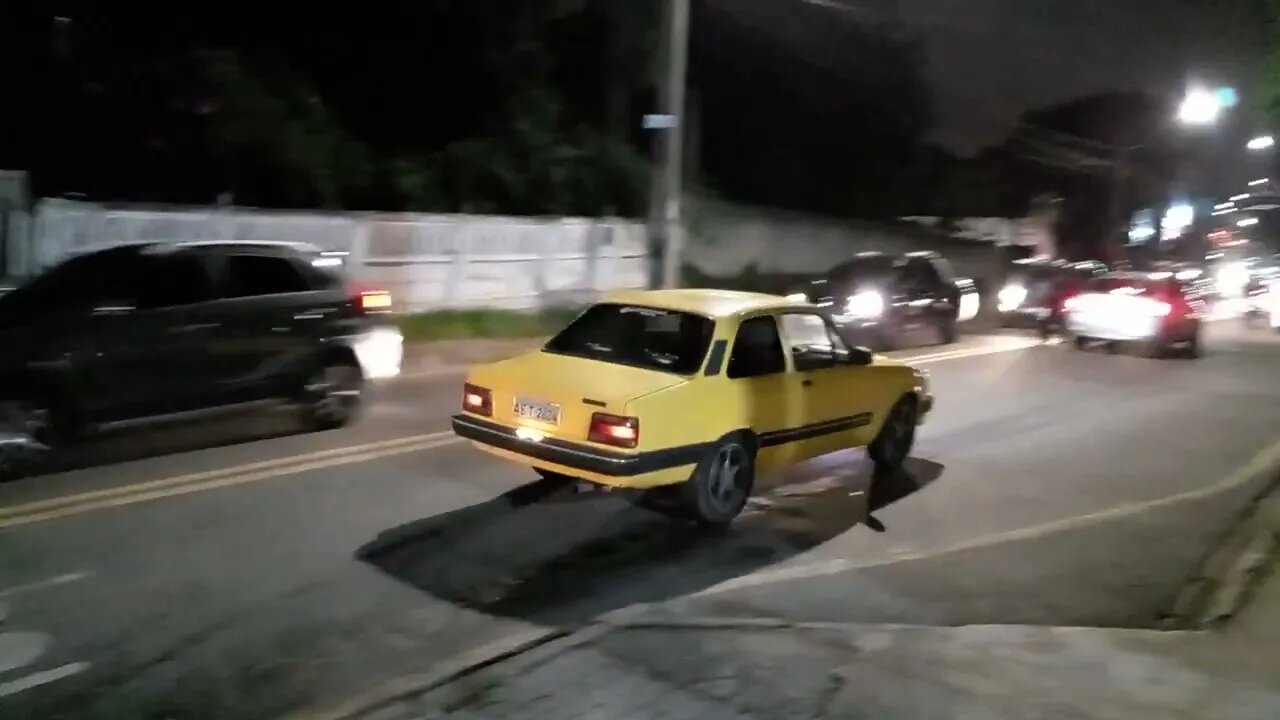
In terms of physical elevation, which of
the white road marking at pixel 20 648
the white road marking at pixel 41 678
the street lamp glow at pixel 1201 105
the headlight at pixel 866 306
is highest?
the street lamp glow at pixel 1201 105

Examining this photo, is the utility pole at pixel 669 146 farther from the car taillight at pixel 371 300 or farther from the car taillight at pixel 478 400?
the car taillight at pixel 478 400

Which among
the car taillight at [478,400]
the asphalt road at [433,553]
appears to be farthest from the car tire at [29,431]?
the car taillight at [478,400]

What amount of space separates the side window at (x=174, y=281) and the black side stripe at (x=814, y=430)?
14.6 feet

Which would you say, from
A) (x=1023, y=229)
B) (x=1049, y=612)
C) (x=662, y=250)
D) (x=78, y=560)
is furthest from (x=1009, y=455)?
(x=1023, y=229)

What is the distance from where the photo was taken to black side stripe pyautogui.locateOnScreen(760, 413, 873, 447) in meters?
8.52

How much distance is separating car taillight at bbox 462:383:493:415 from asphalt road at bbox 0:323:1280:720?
702 mm

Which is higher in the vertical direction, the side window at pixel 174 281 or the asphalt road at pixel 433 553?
the side window at pixel 174 281

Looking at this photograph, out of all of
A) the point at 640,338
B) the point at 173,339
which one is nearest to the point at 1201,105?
the point at 640,338

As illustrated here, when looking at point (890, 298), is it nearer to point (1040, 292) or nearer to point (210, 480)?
point (1040, 292)

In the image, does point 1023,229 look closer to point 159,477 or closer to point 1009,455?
point 1009,455

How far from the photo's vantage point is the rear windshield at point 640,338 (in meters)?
8.12

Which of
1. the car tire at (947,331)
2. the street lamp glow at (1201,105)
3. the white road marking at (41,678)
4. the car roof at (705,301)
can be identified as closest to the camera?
the white road marking at (41,678)

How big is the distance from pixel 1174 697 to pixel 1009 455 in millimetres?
5769

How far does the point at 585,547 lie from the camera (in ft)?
25.3
